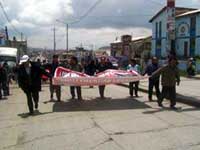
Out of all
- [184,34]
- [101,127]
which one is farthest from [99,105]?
[184,34]

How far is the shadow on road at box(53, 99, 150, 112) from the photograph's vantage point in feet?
48.7

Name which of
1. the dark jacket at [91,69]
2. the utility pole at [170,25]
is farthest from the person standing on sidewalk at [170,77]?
the dark jacket at [91,69]

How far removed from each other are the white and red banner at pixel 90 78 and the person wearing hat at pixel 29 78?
2.19 metres

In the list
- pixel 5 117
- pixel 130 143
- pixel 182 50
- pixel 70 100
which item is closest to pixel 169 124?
pixel 130 143

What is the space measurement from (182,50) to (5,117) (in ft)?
143

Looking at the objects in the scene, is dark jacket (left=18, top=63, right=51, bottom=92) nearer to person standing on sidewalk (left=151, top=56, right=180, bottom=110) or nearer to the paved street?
the paved street

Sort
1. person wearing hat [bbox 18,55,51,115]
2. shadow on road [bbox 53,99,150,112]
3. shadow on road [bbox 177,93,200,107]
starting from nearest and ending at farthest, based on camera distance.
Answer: person wearing hat [bbox 18,55,51,115], shadow on road [bbox 53,99,150,112], shadow on road [bbox 177,93,200,107]

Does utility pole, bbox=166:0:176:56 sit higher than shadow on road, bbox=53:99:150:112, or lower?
higher

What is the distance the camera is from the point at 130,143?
8.95m

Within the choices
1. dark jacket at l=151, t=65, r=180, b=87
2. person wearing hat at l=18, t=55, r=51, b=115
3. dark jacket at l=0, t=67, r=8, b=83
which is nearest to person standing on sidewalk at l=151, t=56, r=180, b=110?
dark jacket at l=151, t=65, r=180, b=87

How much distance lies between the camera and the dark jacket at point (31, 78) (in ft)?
45.1

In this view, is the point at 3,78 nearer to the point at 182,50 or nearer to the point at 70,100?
the point at 70,100

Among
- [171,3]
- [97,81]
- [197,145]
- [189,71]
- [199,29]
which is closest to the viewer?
[197,145]

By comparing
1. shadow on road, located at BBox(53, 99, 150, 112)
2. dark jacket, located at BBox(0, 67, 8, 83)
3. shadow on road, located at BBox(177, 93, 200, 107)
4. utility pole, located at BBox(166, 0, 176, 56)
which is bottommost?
shadow on road, located at BBox(53, 99, 150, 112)
